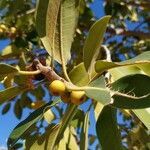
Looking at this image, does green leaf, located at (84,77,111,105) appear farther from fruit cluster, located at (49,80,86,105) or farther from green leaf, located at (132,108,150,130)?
green leaf, located at (132,108,150,130)

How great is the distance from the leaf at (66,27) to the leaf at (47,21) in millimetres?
19

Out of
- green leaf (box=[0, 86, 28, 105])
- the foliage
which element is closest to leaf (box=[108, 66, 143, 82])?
the foliage

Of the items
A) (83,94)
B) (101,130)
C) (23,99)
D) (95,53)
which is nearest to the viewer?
(83,94)

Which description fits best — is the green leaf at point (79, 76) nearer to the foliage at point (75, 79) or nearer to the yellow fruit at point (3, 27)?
the foliage at point (75, 79)

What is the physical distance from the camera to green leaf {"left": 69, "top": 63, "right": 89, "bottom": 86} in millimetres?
1318

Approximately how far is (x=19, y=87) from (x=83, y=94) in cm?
25

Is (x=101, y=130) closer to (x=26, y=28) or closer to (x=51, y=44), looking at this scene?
(x=51, y=44)

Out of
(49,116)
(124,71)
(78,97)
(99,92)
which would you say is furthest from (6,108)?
(99,92)

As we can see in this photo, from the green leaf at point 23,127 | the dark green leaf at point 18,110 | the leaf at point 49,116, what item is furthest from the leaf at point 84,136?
the dark green leaf at point 18,110

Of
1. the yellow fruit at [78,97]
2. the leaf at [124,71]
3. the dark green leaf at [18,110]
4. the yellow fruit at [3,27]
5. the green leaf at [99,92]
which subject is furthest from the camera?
the dark green leaf at [18,110]

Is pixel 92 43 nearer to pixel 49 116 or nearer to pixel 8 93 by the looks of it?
pixel 8 93

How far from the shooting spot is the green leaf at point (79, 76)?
1.32 metres

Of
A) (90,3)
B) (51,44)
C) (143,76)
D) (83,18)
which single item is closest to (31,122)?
(51,44)

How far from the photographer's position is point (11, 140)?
1.35 m
